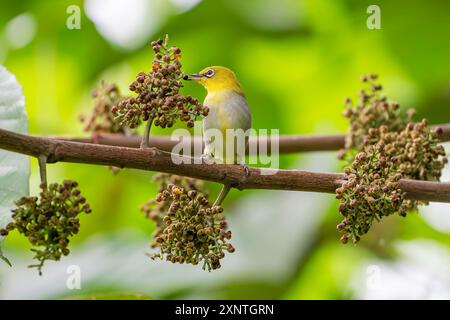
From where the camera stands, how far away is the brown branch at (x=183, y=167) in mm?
1871

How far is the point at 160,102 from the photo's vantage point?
2.04 meters

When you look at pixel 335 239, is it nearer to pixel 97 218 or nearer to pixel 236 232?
pixel 236 232

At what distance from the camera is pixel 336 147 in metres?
3.34

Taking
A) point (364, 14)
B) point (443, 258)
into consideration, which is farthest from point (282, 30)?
point (443, 258)

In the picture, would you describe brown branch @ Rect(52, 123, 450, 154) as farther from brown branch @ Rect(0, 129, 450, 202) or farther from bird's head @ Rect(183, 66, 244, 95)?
brown branch @ Rect(0, 129, 450, 202)

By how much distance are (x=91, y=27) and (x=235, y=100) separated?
1.98m

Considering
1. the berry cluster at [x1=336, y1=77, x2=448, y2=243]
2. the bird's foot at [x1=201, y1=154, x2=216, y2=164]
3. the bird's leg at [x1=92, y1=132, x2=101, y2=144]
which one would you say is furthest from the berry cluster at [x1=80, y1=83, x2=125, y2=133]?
the berry cluster at [x1=336, y1=77, x2=448, y2=243]

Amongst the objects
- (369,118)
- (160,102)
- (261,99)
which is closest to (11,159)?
(160,102)

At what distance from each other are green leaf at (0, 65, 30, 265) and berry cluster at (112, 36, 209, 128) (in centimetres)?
34

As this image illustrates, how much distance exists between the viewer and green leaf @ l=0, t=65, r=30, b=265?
212 centimetres

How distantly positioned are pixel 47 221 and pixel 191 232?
15.8 inches

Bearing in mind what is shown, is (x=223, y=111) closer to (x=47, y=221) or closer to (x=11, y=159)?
(x=11, y=159)

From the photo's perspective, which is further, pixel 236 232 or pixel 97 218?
pixel 97 218

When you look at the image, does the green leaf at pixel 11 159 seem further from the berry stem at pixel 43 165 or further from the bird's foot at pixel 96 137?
the bird's foot at pixel 96 137
